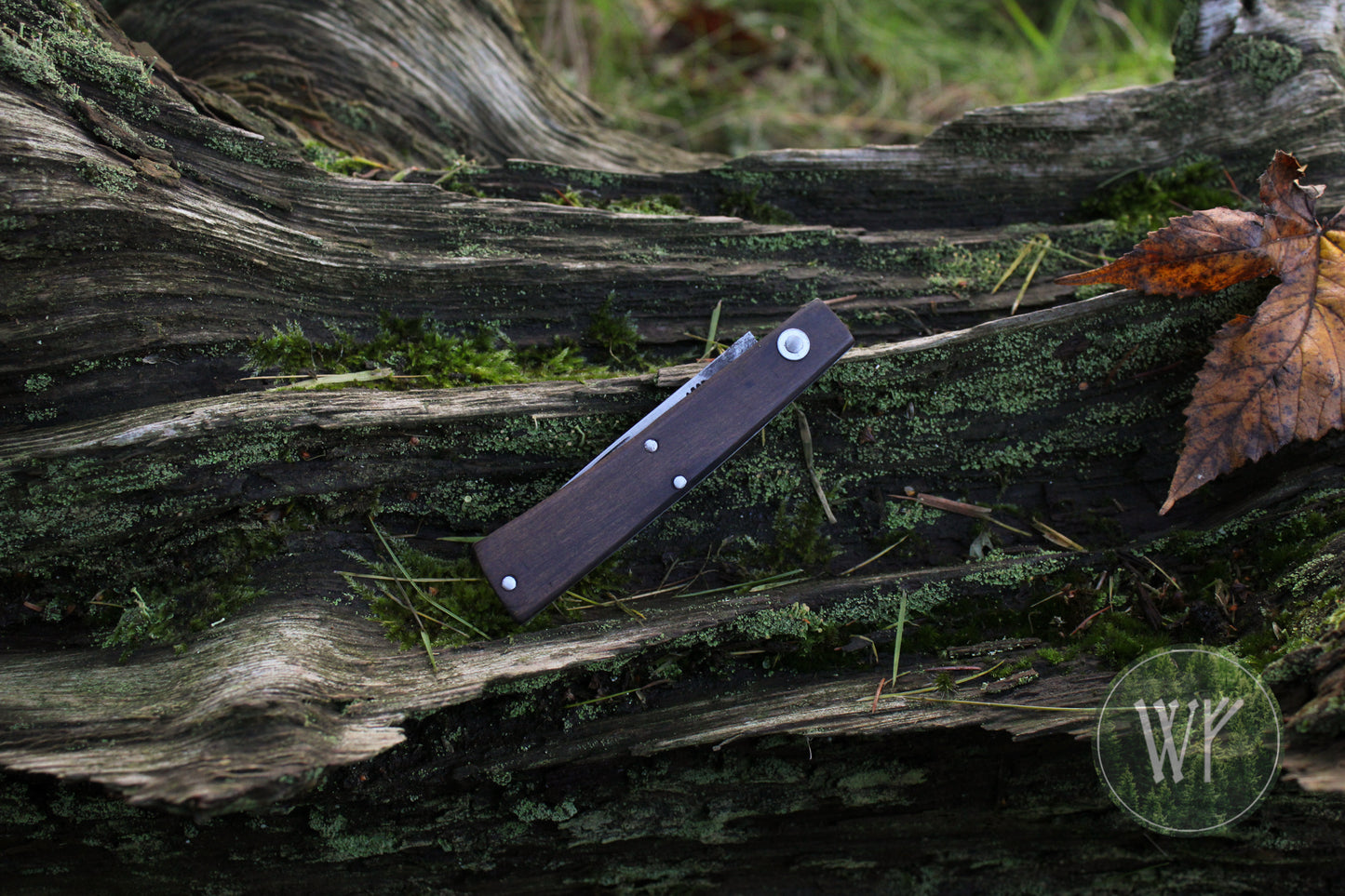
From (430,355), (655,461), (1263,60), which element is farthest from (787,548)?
(1263,60)

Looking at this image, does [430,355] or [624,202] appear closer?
[430,355]

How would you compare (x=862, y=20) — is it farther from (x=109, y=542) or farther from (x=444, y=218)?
(x=109, y=542)

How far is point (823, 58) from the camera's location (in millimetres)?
4238

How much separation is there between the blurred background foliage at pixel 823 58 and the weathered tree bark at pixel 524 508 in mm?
1970


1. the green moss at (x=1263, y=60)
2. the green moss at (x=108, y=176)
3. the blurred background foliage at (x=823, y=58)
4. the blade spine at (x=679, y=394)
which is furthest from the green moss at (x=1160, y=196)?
the green moss at (x=108, y=176)

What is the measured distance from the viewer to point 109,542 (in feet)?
5.69

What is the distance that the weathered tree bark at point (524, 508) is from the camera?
166 centimetres

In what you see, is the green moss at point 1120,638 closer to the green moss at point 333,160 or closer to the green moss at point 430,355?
the green moss at point 430,355

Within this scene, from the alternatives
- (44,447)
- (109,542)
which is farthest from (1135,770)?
(44,447)

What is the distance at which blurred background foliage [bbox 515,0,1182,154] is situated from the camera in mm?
4004

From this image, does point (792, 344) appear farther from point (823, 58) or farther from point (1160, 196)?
point (823, 58)

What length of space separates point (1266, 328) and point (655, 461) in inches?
55.7

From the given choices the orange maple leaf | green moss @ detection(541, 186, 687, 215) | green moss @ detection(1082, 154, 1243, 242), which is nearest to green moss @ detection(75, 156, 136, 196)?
green moss @ detection(541, 186, 687, 215)

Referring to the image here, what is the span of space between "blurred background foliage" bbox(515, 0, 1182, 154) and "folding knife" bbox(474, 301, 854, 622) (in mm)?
2419
